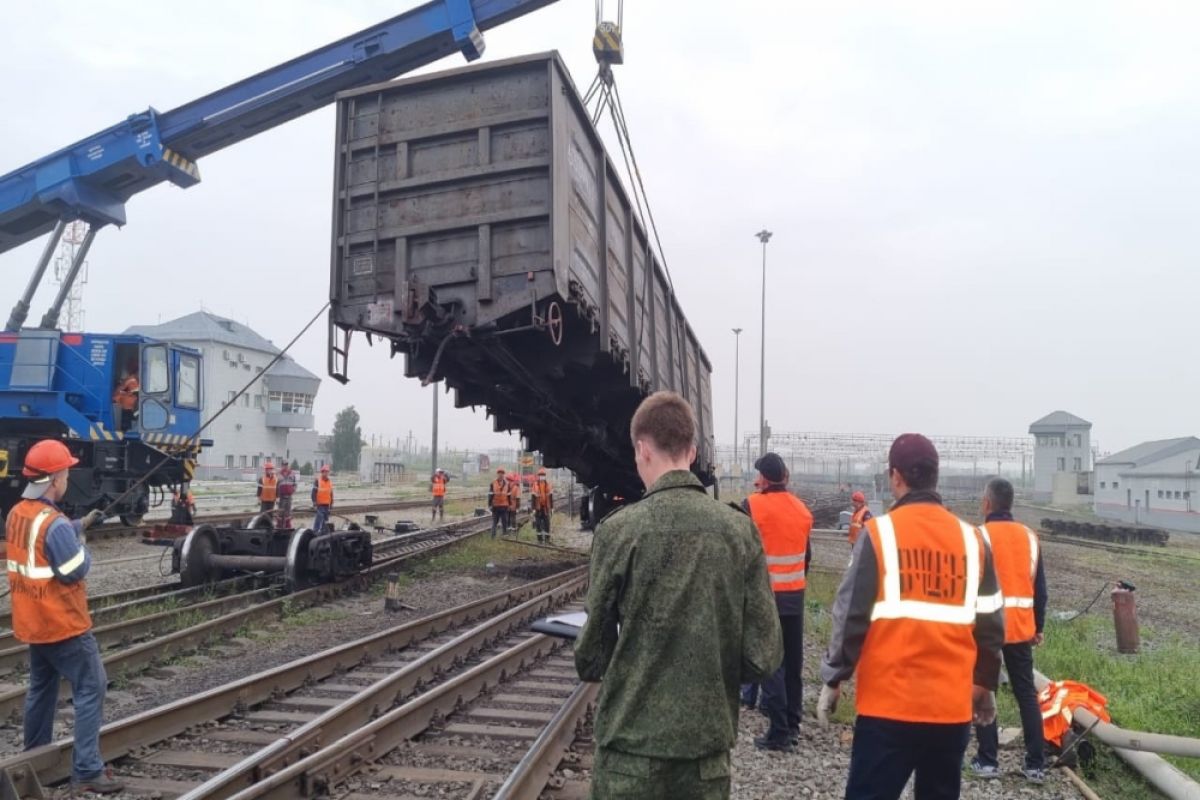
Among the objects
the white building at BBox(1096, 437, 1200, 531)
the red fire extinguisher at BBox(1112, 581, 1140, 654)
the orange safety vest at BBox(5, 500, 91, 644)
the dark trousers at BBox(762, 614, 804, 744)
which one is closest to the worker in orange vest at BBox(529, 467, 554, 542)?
the red fire extinguisher at BBox(1112, 581, 1140, 654)

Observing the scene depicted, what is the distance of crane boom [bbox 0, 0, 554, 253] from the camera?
1295cm

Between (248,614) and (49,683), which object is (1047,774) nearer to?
(49,683)

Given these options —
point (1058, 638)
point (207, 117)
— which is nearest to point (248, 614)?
point (1058, 638)

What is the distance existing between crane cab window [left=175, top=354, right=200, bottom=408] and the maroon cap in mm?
14375

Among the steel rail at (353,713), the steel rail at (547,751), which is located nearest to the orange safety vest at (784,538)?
the steel rail at (547,751)

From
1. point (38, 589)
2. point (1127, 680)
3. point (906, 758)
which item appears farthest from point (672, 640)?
point (1127, 680)

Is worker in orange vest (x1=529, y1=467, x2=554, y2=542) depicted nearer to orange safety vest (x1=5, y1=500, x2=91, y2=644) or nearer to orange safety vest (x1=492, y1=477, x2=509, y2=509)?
orange safety vest (x1=492, y1=477, x2=509, y2=509)

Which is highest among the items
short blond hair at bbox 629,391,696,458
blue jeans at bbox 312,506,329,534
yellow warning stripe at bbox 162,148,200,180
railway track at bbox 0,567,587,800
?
yellow warning stripe at bbox 162,148,200,180

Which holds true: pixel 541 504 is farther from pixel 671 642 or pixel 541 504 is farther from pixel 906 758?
pixel 671 642

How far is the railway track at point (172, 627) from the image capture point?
6.37m

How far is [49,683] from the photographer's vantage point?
173 inches

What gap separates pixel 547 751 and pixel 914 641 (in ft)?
8.43

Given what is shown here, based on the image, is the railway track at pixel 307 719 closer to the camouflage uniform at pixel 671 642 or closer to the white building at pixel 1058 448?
the camouflage uniform at pixel 671 642

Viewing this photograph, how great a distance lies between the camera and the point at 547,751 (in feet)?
15.4
